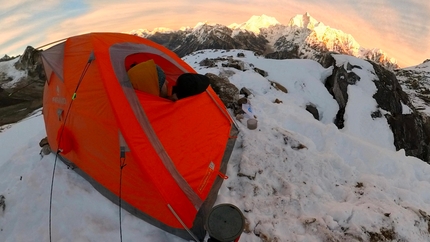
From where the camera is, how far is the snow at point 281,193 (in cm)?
434

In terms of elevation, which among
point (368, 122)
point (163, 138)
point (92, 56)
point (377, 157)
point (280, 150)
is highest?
point (92, 56)

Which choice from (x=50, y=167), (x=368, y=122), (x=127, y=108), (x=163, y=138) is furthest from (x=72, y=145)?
(x=368, y=122)

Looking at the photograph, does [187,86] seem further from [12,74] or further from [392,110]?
[12,74]

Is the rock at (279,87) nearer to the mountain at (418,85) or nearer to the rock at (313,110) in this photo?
the rock at (313,110)

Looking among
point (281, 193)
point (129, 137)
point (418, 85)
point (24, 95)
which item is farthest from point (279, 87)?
point (418, 85)

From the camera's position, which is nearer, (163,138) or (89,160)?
(163,138)

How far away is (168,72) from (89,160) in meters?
3.11

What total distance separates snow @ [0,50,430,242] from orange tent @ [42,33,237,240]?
0.37 metres

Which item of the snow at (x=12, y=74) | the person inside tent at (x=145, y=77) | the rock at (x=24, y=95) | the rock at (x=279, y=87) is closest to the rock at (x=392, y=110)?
the rock at (x=279, y=87)

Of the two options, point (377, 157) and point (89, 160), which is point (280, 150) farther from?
point (89, 160)

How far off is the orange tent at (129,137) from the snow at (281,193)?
0.37 m

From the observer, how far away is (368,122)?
12.3 metres

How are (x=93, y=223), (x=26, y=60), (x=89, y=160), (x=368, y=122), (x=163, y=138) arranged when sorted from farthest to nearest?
(x=26, y=60) < (x=368, y=122) < (x=89, y=160) < (x=163, y=138) < (x=93, y=223)

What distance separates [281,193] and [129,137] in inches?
132
